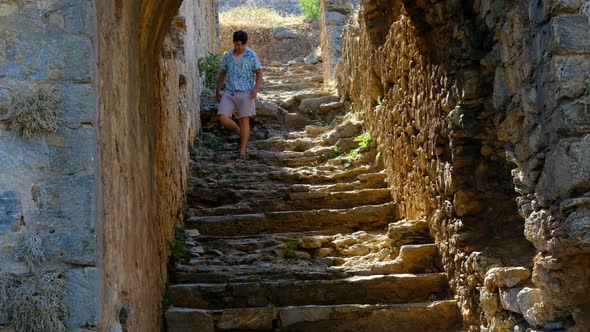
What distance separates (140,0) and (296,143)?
4.73 m

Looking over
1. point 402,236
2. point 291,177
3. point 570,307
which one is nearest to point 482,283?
point 570,307

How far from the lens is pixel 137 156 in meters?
4.21

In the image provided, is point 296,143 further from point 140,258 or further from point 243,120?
point 140,258

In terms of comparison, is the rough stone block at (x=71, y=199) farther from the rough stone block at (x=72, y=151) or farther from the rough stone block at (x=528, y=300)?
the rough stone block at (x=528, y=300)

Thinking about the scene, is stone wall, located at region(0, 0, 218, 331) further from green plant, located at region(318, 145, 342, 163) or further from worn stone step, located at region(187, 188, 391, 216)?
green plant, located at region(318, 145, 342, 163)

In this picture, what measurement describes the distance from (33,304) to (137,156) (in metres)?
1.36

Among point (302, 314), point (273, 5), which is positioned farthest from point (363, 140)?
point (273, 5)

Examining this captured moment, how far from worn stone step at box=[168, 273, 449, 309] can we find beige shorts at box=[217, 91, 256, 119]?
10.3 feet

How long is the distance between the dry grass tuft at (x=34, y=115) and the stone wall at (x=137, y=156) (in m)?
0.20

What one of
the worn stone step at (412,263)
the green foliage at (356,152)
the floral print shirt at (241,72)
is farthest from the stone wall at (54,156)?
the floral print shirt at (241,72)

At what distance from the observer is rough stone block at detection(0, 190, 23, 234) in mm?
3041

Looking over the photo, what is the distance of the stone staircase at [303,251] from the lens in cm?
527

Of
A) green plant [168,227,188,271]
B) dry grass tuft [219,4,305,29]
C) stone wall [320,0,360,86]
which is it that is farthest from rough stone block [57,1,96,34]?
dry grass tuft [219,4,305,29]

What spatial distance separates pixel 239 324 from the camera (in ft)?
17.3
